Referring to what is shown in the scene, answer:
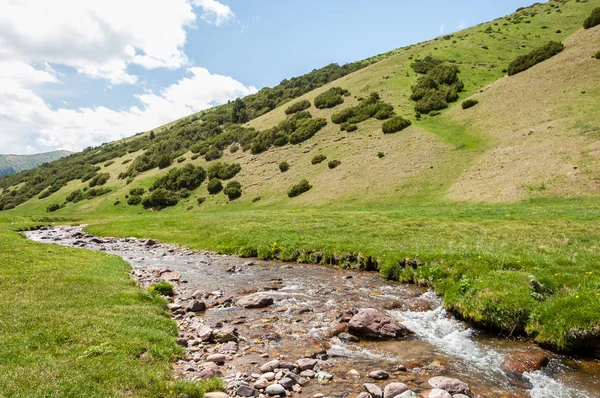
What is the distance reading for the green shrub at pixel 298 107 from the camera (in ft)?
338

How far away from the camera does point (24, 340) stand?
10.0 m

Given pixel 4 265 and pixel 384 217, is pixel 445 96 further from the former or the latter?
pixel 4 265

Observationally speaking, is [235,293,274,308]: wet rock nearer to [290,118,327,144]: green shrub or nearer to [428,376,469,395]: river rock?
[428,376,469,395]: river rock

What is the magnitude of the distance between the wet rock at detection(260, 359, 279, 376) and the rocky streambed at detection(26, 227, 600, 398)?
3 cm

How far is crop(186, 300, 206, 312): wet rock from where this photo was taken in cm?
1611

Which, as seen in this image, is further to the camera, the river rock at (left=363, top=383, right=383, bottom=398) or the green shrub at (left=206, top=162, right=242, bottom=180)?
the green shrub at (left=206, top=162, right=242, bottom=180)

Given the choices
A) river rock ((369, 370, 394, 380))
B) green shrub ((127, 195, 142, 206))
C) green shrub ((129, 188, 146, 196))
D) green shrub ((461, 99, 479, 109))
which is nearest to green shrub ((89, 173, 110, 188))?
green shrub ((129, 188, 146, 196))

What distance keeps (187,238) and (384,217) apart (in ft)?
76.1

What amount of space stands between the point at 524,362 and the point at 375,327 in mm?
4735

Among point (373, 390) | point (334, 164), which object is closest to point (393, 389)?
point (373, 390)

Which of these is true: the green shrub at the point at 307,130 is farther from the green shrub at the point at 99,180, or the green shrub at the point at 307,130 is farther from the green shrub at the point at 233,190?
the green shrub at the point at 99,180

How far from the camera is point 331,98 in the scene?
9638 cm

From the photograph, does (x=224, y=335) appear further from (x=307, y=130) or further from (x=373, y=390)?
(x=307, y=130)

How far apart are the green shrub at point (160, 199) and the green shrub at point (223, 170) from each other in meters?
10.6
